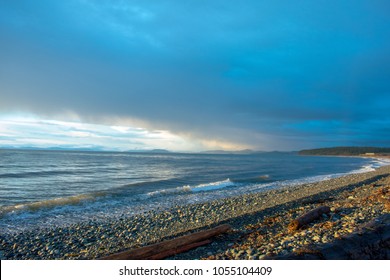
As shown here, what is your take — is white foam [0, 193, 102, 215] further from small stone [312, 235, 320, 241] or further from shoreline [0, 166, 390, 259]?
small stone [312, 235, 320, 241]

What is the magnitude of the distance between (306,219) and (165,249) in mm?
→ 5924

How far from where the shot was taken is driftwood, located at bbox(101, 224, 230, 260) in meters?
7.30

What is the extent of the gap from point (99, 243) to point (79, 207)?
8979 mm

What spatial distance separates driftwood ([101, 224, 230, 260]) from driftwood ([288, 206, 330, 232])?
321 centimetres

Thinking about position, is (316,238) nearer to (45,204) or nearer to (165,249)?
(165,249)

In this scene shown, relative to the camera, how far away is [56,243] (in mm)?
11203

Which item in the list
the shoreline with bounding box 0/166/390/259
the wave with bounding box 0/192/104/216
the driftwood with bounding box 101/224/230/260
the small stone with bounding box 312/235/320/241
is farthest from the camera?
the wave with bounding box 0/192/104/216

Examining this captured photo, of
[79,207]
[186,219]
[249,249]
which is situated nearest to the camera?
[249,249]

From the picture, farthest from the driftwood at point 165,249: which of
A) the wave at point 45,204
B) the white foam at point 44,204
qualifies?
the white foam at point 44,204

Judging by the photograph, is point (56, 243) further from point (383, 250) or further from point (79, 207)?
point (383, 250)

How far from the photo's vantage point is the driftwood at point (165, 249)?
730cm

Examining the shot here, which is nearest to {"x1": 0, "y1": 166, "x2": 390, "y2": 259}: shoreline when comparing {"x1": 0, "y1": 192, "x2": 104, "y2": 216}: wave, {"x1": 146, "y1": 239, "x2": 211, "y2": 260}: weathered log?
{"x1": 146, "y1": 239, "x2": 211, "y2": 260}: weathered log
